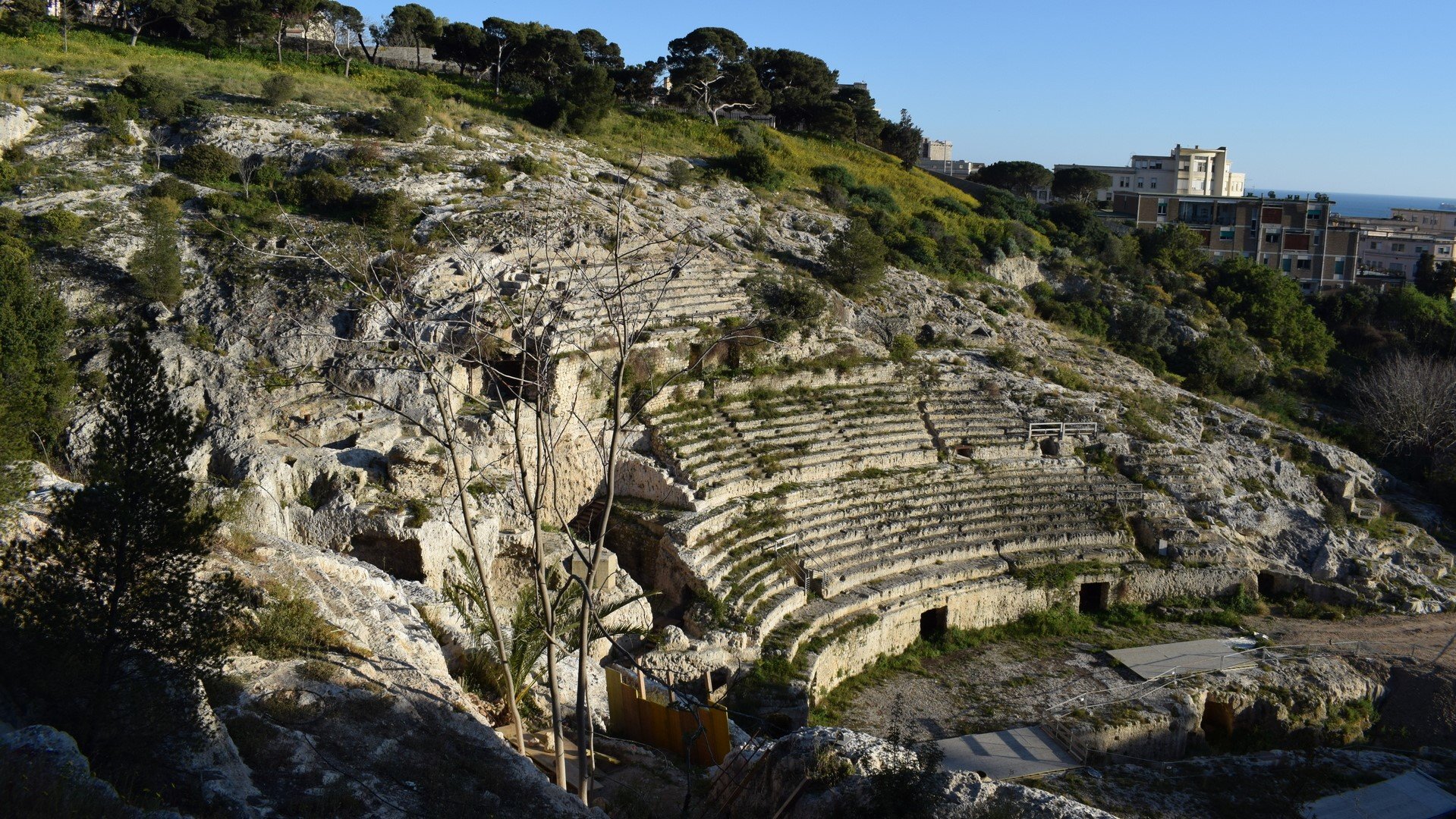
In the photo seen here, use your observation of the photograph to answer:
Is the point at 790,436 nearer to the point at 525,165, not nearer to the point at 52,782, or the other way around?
the point at 525,165

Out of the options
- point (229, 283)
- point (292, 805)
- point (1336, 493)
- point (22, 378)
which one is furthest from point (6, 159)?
point (1336, 493)

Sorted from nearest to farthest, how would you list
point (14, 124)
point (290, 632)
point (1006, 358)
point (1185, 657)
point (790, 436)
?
point (290, 632), point (1185, 657), point (790, 436), point (14, 124), point (1006, 358)

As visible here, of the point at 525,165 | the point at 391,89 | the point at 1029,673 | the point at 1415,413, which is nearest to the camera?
the point at 1029,673

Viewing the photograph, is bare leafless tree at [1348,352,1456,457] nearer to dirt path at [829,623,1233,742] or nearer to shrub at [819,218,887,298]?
dirt path at [829,623,1233,742]

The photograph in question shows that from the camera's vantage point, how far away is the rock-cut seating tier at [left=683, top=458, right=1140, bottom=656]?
14.4m

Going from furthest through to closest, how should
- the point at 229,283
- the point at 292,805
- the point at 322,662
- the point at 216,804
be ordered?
the point at 229,283 → the point at 322,662 → the point at 292,805 → the point at 216,804

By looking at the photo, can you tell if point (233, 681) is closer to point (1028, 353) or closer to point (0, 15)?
point (1028, 353)

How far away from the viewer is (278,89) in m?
23.5

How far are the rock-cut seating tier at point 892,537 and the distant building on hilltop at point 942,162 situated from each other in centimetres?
3745

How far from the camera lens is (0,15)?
27391mm

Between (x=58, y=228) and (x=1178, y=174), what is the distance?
162 ft

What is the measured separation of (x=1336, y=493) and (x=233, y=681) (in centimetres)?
2101

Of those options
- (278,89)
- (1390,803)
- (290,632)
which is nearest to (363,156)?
(278,89)

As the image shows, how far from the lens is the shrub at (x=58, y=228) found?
54.6 ft
